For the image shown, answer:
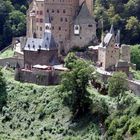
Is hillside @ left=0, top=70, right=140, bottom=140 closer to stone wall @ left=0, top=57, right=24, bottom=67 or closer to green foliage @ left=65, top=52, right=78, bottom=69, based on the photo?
green foliage @ left=65, top=52, right=78, bottom=69

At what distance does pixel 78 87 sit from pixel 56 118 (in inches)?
155

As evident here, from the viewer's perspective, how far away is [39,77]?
67.1m

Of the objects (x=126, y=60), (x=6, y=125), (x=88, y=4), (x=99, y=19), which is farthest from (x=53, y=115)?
(x=99, y=19)

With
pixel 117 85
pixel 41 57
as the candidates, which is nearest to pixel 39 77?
pixel 41 57

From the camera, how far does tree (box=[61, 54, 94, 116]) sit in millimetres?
60281

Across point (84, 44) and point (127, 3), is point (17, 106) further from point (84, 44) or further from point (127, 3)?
point (127, 3)

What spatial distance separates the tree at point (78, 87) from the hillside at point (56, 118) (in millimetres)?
915

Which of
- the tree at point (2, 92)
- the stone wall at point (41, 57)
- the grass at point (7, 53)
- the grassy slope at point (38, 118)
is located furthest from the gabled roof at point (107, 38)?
the grass at point (7, 53)

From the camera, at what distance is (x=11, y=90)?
67.9m

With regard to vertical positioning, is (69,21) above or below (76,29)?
above

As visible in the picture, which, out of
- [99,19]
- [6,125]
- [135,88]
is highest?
[99,19]

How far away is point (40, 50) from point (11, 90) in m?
5.90

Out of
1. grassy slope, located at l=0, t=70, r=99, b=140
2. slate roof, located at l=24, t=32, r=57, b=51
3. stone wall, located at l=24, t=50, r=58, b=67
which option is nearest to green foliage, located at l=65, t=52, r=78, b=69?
grassy slope, located at l=0, t=70, r=99, b=140

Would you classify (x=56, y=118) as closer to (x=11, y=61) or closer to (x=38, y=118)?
(x=38, y=118)
